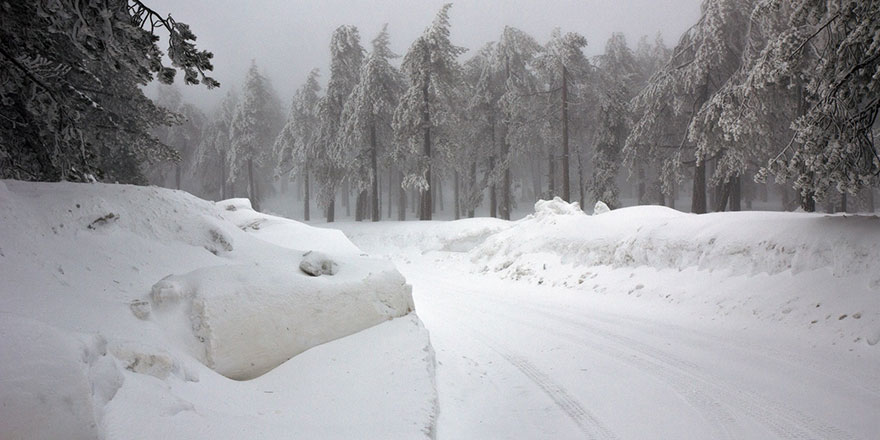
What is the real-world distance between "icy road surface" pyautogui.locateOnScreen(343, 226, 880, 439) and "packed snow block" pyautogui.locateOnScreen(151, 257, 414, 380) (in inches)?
55.4

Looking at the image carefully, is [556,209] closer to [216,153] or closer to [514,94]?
[514,94]

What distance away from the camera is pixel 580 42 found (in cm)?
2038

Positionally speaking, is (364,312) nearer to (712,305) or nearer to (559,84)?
(712,305)

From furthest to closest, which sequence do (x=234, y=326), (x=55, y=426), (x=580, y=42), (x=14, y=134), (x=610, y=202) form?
(x=610, y=202), (x=580, y=42), (x=14, y=134), (x=234, y=326), (x=55, y=426)

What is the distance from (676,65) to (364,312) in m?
17.7

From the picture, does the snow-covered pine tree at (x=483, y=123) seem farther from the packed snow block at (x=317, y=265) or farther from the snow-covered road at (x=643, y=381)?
the packed snow block at (x=317, y=265)

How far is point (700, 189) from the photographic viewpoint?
16.5 metres

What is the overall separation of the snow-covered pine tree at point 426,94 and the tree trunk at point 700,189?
37.5 ft

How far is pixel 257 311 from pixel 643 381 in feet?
13.5

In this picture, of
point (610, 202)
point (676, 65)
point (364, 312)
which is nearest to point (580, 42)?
point (676, 65)

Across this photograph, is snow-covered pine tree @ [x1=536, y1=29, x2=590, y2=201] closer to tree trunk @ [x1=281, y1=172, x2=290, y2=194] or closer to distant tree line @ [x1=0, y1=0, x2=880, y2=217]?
distant tree line @ [x1=0, y1=0, x2=880, y2=217]

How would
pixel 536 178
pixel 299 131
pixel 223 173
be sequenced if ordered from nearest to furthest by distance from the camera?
pixel 299 131 < pixel 223 173 < pixel 536 178

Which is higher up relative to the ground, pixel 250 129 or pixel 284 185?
pixel 250 129

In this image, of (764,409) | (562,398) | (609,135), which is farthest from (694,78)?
(562,398)
